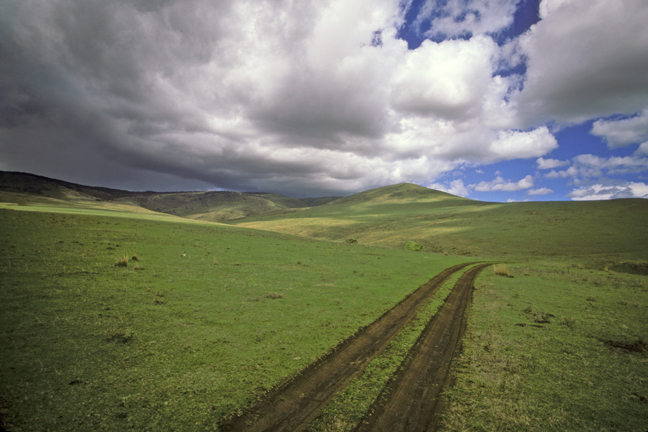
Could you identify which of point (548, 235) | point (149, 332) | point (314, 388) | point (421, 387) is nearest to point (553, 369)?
point (421, 387)

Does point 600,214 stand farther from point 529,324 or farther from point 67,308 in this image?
point 67,308

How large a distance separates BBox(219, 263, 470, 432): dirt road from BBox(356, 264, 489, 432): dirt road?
2.90 feet

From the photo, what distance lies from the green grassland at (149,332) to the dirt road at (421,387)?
203 cm

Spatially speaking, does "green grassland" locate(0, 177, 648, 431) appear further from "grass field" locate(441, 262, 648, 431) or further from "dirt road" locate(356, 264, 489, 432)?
"dirt road" locate(356, 264, 489, 432)

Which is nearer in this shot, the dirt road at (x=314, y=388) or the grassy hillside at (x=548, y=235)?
the dirt road at (x=314, y=388)

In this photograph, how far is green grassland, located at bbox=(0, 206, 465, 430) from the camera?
13.8ft

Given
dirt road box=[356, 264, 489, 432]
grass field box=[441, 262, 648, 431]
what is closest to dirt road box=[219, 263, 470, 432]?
dirt road box=[356, 264, 489, 432]

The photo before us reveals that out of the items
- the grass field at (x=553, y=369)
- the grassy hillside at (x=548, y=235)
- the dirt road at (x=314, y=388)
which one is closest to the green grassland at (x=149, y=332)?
the dirt road at (x=314, y=388)

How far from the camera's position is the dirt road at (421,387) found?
4.48 meters

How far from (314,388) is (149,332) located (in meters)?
4.84

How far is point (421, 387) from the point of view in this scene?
5.53 metres

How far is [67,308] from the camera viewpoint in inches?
296

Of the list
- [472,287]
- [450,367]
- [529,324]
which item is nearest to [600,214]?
[472,287]

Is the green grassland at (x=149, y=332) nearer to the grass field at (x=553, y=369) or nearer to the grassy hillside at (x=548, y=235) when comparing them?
the grass field at (x=553, y=369)
